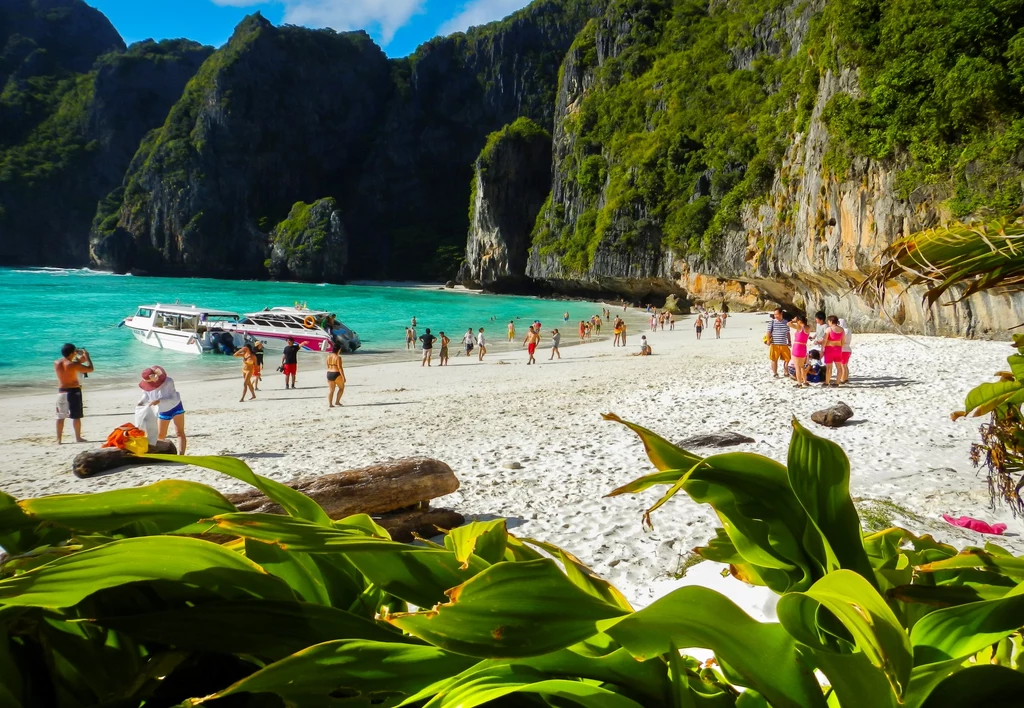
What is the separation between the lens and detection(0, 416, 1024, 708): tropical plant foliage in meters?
0.48

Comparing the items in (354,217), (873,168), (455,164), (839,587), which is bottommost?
(839,587)

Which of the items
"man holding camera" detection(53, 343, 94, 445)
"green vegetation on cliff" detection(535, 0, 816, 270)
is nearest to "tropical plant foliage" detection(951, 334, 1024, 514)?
"man holding camera" detection(53, 343, 94, 445)

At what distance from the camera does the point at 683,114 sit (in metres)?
44.0

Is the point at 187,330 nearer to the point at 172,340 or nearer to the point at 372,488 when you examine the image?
the point at 172,340

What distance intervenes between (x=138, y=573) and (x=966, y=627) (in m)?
0.76

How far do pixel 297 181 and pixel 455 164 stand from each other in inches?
950

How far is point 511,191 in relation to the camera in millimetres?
65000

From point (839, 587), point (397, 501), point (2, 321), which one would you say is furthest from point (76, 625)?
point (2, 321)

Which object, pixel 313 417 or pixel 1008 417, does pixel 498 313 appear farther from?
pixel 1008 417

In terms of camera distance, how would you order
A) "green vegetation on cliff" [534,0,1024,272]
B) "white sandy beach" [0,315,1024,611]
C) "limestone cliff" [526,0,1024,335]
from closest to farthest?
1. "white sandy beach" [0,315,1024,611]
2. "green vegetation on cliff" [534,0,1024,272]
3. "limestone cliff" [526,0,1024,335]

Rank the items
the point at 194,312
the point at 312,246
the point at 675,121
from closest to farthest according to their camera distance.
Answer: the point at 194,312, the point at 675,121, the point at 312,246

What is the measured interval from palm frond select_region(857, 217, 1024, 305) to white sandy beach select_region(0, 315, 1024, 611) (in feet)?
6.58

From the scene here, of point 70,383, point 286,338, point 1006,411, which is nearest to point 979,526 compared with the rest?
point 1006,411

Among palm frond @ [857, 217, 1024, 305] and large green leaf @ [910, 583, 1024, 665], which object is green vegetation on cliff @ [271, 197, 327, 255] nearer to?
palm frond @ [857, 217, 1024, 305]
